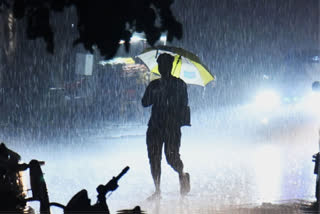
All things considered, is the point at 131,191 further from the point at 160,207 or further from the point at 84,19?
the point at 84,19

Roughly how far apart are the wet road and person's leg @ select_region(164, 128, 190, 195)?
0.22 m

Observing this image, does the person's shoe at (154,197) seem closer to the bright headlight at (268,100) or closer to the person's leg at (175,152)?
the person's leg at (175,152)

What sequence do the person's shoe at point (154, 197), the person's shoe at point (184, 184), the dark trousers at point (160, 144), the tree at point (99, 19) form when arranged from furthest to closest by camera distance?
1. the person's shoe at point (184, 184)
2. the dark trousers at point (160, 144)
3. the person's shoe at point (154, 197)
4. the tree at point (99, 19)

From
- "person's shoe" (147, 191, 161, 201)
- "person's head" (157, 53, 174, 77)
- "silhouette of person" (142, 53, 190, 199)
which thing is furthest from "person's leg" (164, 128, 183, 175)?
"person's head" (157, 53, 174, 77)

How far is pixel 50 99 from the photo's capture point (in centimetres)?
2606

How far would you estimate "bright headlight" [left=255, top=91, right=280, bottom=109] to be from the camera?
26641mm

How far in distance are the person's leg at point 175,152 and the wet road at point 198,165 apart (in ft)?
0.73

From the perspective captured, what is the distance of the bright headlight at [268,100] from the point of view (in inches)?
1049

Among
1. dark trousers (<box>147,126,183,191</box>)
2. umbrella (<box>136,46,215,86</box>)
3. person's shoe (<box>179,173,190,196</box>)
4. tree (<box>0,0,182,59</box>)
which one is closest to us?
tree (<box>0,0,182,59</box>)

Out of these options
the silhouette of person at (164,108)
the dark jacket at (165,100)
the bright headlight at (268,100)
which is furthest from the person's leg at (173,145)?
the bright headlight at (268,100)

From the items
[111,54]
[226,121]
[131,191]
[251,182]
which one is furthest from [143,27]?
[226,121]

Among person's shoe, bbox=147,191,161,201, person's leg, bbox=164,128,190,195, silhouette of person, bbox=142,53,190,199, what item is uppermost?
silhouette of person, bbox=142,53,190,199

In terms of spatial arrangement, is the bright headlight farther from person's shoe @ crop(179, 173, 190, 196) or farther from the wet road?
person's shoe @ crop(179, 173, 190, 196)

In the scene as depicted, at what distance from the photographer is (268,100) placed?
1054 inches
